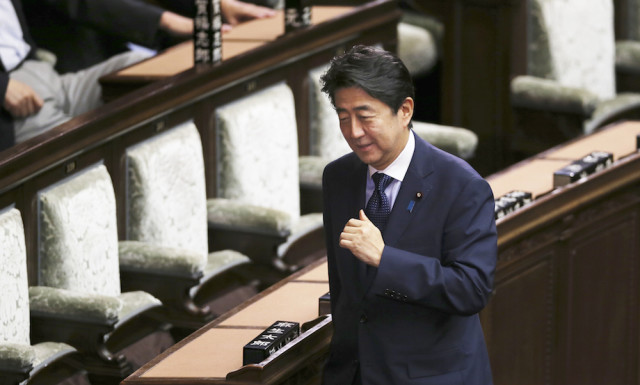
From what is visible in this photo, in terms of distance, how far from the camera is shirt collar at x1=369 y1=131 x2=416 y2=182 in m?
2.08

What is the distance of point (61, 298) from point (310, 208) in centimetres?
142

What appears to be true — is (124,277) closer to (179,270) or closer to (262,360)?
(179,270)

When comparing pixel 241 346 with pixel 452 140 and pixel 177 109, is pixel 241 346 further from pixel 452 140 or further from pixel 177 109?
pixel 452 140

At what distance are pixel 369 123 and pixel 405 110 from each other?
0.07 m

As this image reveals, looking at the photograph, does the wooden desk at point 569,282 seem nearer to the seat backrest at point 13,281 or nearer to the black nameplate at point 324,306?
the black nameplate at point 324,306

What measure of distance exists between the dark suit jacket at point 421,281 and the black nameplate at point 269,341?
0.65 ft

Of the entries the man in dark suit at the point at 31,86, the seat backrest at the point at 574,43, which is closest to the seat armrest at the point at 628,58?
the seat backrest at the point at 574,43

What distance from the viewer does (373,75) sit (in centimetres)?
199

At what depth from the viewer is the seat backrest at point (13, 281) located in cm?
304

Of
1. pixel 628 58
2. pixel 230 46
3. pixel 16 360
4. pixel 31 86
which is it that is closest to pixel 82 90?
pixel 31 86

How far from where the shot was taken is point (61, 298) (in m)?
3.19

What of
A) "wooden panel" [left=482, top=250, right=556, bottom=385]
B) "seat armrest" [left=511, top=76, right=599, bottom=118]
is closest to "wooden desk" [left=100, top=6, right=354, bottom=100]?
"seat armrest" [left=511, top=76, right=599, bottom=118]

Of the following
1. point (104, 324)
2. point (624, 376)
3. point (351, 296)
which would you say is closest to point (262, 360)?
point (351, 296)

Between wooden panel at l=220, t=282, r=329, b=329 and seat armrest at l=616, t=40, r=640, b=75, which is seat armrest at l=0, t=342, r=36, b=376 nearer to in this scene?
wooden panel at l=220, t=282, r=329, b=329
